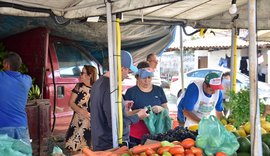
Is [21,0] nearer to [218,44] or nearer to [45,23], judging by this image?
[45,23]

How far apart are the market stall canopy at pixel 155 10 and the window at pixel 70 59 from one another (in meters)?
1.43

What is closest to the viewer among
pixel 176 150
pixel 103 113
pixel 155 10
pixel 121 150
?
pixel 176 150

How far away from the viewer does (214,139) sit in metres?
2.88

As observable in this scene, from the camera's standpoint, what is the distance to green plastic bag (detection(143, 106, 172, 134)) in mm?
4223

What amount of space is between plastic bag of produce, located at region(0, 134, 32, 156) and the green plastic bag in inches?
61.7

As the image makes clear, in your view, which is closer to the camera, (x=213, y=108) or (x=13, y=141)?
(x=13, y=141)

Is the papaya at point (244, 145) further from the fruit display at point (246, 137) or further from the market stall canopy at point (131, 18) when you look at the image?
the market stall canopy at point (131, 18)

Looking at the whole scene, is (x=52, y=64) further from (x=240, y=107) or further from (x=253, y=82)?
(x=253, y=82)

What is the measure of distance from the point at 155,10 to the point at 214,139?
2.35 meters

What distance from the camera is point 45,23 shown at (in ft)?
18.6

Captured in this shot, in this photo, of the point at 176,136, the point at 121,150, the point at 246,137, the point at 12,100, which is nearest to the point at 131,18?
the point at 12,100

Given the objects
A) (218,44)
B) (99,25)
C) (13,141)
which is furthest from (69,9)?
(218,44)

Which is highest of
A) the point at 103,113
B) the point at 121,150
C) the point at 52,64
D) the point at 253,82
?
the point at 52,64

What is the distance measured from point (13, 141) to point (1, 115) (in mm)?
859
